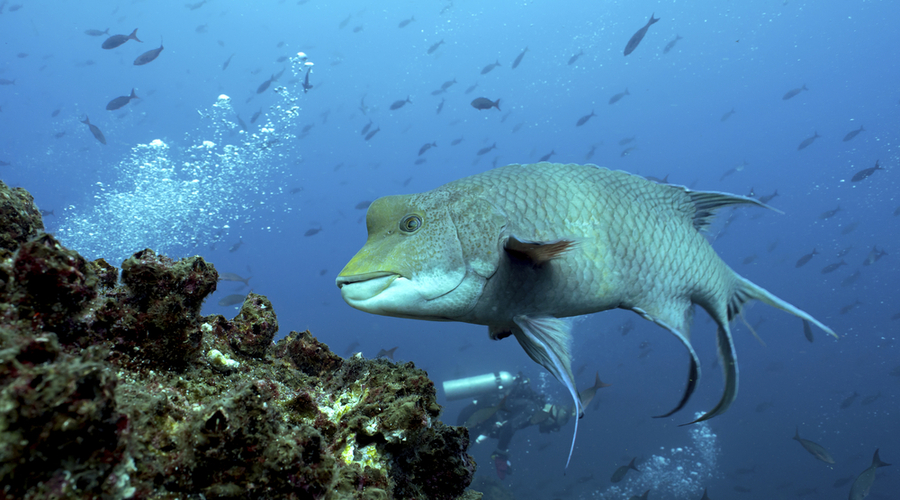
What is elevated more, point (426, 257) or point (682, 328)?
point (426, 257)

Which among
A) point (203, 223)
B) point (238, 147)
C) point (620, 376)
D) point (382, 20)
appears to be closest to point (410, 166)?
point (382, 20)

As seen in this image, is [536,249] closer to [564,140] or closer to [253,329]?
[253,329]

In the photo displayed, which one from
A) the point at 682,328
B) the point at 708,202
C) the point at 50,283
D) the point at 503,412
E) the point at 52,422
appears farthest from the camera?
the point at 503,412

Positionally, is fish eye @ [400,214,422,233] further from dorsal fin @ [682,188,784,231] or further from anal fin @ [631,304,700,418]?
dorsal fin @ [682,188,784,231]

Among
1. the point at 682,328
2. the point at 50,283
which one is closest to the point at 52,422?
the point at 50,283

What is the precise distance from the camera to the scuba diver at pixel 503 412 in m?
10.7

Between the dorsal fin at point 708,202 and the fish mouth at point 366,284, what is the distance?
7.78ft

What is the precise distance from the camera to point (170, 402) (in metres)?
1.15

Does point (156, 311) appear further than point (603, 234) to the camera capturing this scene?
No

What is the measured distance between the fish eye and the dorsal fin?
209 cm

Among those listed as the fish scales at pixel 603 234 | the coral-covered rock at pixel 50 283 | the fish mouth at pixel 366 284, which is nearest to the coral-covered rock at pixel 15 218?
the coral-covered rock at pixel 50 283

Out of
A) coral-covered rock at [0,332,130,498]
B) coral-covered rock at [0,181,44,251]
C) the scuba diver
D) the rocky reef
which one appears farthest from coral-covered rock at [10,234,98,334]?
the scuba diver

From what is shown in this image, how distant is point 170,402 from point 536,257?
1612 mm

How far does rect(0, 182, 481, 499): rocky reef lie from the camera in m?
0.69
